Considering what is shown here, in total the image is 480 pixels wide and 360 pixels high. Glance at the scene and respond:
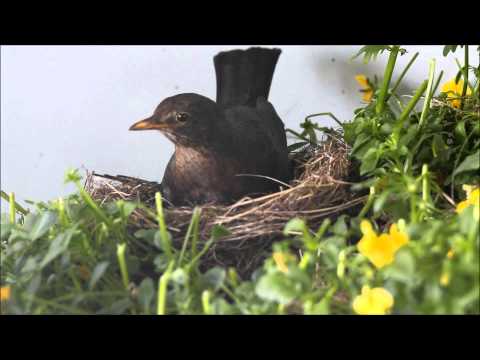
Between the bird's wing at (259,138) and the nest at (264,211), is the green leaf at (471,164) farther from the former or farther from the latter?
the bird's wing at (259,138)

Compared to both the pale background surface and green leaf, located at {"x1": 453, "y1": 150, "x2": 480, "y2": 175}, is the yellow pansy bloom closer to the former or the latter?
green leaf, located at {"x1": 453, "y1": 150, "x2": 480, "y2": 175}

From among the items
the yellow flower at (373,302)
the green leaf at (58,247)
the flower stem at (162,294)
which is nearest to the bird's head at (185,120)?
the green leaf at (58,247)

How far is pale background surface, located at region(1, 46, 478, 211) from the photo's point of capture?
1734 mm

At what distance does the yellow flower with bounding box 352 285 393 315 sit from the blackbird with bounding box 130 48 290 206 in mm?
617

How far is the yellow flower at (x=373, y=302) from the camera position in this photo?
0.83m

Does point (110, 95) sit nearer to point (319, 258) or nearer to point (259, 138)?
point (259, 138)

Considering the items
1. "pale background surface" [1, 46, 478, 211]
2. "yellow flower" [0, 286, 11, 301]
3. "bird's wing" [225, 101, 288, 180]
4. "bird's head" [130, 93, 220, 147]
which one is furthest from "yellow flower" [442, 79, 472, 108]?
"yellow flower" [0, 286, 11, 301]

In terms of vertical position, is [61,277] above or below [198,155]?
below

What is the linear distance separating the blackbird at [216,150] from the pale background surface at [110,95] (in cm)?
22

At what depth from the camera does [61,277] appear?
1.00m

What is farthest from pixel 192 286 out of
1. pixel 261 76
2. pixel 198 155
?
pixel 261 76
